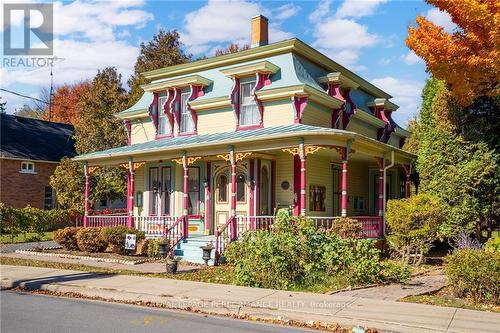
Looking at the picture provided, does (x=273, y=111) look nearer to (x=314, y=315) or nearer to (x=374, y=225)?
(x=374, y=225)

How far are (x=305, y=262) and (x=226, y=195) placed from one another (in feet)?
27.7

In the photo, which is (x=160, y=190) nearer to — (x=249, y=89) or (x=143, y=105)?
(x=143, y=105)

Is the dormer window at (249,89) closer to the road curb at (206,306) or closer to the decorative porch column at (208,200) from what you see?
the decorative porch column at (208,200)

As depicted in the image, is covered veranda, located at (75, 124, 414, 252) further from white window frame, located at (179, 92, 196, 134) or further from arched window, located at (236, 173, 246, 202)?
white window frame, located at (179, 92, 196, 134)

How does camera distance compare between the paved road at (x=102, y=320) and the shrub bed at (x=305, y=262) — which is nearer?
the paved road at (x=102, y=320)

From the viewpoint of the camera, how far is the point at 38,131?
37562 mm

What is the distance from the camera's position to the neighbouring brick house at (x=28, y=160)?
3241 cm

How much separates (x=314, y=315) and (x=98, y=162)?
1599 centimetres

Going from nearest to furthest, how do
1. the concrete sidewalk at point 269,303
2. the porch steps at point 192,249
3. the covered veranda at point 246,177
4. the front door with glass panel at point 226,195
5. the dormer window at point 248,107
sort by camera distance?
the concrete sidewalk at point 269,303
the covered veranda at point 246,177
the porch steps at point 192,249
the front door with glass panel at point 226,195
the dormer window at point 248,107

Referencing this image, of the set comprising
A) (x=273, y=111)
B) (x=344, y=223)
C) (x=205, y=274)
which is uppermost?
(x=273, y=111)

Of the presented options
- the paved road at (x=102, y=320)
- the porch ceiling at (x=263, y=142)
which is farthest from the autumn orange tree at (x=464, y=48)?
the paved road at (x=102, y=320)

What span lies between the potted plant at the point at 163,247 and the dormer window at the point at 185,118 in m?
6.02

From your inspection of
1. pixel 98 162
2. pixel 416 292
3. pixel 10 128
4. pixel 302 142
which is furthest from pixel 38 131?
pixel 416 292

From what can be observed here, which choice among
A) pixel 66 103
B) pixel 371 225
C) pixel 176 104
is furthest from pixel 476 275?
pixel 66 103
